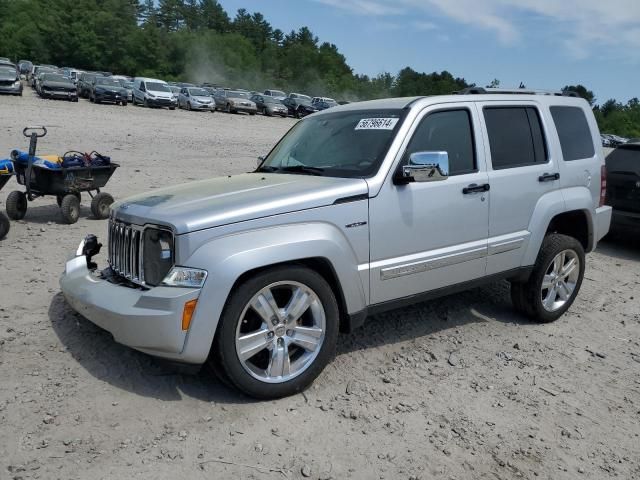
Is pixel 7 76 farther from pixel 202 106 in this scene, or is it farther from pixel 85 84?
pixel 202 106

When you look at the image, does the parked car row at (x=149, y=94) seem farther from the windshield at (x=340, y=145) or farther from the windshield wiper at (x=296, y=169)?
the windshield wiper at (x=296, y=169)

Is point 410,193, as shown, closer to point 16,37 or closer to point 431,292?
point 431,292

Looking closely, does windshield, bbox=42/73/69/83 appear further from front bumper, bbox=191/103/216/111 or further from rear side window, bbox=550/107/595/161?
rear side window, bbox=550/107/595/161

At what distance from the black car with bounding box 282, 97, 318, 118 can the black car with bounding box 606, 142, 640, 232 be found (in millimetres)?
32757

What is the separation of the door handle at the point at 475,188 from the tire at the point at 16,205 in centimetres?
608

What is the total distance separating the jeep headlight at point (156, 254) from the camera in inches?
146

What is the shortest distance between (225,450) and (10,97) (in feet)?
102

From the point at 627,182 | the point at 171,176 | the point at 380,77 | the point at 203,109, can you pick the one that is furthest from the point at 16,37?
the point at 627,182

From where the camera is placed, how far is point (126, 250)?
13.3ft

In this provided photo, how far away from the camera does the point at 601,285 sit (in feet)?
23.2

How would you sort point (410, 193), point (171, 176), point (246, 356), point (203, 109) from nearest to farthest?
point (246, 356) < point (410, 193) < point (171, 176) < point (203, 109)

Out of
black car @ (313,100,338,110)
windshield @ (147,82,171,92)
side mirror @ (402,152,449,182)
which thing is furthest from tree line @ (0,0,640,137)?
side mirror @ (402,152,449,182)

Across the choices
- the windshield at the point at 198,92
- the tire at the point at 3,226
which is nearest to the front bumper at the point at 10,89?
the windshield at the point at 198,92

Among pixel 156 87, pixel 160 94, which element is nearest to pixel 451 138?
pixel 160 94
